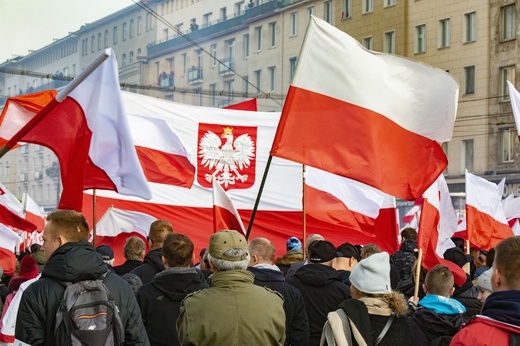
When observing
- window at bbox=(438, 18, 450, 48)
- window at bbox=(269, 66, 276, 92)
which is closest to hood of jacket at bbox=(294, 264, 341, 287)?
window at bbox=(438, 18, 450, 48)

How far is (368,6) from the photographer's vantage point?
5709 cm

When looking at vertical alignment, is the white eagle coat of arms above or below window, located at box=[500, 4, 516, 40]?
below

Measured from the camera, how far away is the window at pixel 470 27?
Answer: 49.9 metres

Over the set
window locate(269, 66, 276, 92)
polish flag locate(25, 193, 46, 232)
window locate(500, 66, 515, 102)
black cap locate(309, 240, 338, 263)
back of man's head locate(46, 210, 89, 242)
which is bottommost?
polish flag locate(25, 193, 46, 232)

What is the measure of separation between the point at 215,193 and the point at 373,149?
1.85 metres

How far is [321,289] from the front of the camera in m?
7.91

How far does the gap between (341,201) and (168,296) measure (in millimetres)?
7522

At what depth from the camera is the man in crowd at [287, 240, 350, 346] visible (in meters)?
7.85

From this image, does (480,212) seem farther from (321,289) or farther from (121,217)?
(321,289)

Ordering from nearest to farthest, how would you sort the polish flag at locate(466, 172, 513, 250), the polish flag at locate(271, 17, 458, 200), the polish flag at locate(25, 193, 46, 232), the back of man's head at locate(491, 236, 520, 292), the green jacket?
the back of man's head at locate(491, 236, 520, 292), the green jacket, the polish flag at locate(271, 17, 458, 200), the polish flag at locate(466, 172, 513, 250), the polish flag at locate(25, 193, 46, 232)

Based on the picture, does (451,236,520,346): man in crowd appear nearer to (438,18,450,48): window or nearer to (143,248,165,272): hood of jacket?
(143,248,165,272): hood of jacket

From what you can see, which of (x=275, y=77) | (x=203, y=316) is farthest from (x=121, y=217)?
(x=275, y=77)

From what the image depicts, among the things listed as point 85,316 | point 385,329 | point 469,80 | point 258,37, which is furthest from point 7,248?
point 258,37

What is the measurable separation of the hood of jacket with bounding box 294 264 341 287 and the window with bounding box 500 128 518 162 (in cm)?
4087
